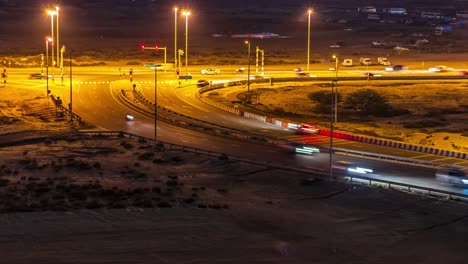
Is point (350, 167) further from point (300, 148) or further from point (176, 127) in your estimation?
point (176, 127)

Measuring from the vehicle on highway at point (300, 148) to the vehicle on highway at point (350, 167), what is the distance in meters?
2.79

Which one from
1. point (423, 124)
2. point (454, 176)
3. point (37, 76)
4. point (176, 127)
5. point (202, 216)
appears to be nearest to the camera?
point (202, 216)

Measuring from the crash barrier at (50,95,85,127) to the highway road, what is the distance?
3.03 feet

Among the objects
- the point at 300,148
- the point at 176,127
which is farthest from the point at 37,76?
the point at 300,148

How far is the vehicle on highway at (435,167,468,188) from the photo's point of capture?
3797 cm

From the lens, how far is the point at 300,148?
4688 cm

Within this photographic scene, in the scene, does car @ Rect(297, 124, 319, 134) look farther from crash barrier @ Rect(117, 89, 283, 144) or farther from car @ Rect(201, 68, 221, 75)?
car @ Rect(201, 68, 221, 75)

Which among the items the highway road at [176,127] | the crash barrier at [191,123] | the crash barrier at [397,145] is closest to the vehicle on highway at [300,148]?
the highway road at [176,127]

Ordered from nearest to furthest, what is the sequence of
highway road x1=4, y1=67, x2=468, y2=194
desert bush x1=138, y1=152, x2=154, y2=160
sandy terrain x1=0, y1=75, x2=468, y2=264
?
sandy terrain x1=0, y1=75, x2=468, y2=264 < highway road x1=4, y1=67, x2=468, y2=194 < desert bush x1=138, y1=152, x2=154, y2=160

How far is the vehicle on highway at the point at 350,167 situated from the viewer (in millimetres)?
41156

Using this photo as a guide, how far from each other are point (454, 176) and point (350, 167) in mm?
5989

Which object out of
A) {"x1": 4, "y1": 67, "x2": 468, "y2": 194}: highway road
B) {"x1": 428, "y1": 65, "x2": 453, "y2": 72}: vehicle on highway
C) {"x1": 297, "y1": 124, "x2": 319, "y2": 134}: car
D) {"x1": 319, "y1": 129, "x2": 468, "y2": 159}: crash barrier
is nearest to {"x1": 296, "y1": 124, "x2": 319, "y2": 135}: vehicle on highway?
{"x1": 297, "y1": 124, "x2": 319, "y2": 134}: car

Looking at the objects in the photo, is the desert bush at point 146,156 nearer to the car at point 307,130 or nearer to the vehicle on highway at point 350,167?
the vehicle on highway at point 350,167

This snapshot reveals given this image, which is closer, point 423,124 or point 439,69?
point 423,124
